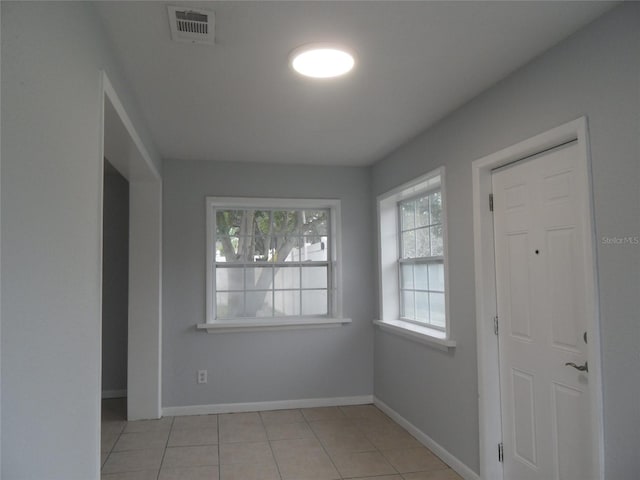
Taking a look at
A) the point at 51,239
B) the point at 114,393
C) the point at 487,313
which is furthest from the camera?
the point at 114,393

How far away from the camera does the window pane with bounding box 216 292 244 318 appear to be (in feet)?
15.6

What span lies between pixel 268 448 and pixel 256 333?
1.26 m

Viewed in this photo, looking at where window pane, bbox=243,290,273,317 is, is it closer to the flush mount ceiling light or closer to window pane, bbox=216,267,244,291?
window pane, bbox=216,267,244,291

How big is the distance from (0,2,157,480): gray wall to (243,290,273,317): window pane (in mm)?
2868

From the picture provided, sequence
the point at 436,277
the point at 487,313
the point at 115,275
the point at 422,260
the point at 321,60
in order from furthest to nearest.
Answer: the point at 115,275 → the point at 422,260 → the point at 436,277 → the point at 487,313 → the point at 321,60

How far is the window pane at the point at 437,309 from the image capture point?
12.5 feet

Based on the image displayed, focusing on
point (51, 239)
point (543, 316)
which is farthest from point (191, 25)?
point (543, 316)

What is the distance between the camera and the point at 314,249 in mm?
5031

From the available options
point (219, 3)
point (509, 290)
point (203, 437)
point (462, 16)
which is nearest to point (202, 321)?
point (203, 437)

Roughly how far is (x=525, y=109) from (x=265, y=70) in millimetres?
1442

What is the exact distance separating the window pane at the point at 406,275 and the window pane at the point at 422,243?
0.25 metres

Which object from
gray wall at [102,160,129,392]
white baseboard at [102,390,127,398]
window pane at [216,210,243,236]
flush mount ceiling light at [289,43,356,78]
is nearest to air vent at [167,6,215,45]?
flush mount ceiling light at [289,43,356,78]

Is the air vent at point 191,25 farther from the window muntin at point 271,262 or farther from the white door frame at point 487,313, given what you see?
the window muntin at point 271,262

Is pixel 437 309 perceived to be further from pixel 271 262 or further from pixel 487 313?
pixel 271 262
